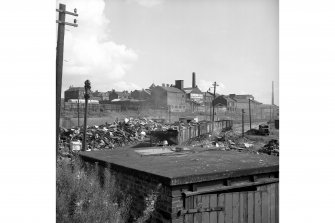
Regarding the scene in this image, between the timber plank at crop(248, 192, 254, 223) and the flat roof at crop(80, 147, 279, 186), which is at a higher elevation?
the flat roof at crop(80, 147, 279, 186)

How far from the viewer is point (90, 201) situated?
4016 mm

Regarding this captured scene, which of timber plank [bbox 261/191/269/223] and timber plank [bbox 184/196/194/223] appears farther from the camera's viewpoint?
timber plank [bbox 261/191/269/223]

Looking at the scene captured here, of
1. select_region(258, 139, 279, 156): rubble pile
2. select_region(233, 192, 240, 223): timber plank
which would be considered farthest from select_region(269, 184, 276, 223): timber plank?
select_region(258, 139, 279, 156): rubble pile

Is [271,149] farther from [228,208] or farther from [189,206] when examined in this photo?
[189,206]

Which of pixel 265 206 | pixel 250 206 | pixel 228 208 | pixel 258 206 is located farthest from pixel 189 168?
pixel 265 206

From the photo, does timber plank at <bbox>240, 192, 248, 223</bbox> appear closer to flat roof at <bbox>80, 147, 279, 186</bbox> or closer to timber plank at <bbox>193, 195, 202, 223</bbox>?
flat roof at <bbox>80, 147, 279, 186</bbox>

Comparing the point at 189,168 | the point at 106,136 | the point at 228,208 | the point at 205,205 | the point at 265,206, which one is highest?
the point at 189,168

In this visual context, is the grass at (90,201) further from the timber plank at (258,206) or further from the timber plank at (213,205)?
the timber plank at (258,206)

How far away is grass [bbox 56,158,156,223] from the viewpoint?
3.84m

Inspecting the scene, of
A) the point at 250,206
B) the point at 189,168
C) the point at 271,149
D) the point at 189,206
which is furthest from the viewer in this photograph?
the point at 271,149
